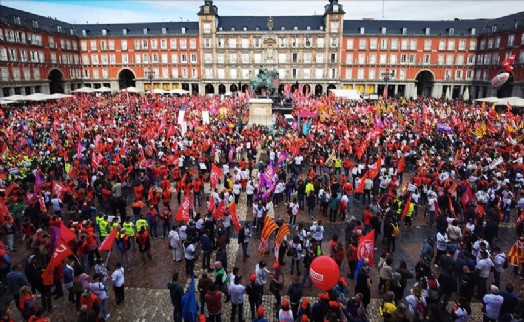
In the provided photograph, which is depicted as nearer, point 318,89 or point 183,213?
point 183,213

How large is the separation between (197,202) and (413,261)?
9270mm

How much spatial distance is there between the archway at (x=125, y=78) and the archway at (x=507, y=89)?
217 ft

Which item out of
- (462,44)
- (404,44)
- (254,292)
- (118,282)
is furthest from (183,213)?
(462,44)

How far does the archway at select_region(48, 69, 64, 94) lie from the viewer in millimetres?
64438

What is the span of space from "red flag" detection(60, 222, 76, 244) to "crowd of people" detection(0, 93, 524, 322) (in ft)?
0.11

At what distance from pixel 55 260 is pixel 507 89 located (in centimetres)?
6569

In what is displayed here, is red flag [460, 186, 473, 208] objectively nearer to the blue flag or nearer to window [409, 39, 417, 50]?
the blue flag

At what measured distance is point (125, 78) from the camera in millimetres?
75812

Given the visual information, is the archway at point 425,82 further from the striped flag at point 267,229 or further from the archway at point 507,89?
the striped flag at point 267,229

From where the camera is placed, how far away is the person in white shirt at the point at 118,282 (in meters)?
8.94

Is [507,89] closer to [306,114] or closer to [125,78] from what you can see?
[306,114]

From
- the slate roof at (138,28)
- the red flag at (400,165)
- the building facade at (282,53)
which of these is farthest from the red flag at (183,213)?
the slate roof at (138,28)

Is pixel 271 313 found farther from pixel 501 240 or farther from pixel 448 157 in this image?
pixel 448 157

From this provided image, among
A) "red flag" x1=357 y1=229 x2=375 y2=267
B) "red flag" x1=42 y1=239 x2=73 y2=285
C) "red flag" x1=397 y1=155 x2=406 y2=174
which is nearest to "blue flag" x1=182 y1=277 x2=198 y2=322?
"red flag" x1=42 y1=239 x2=73 y2=285
